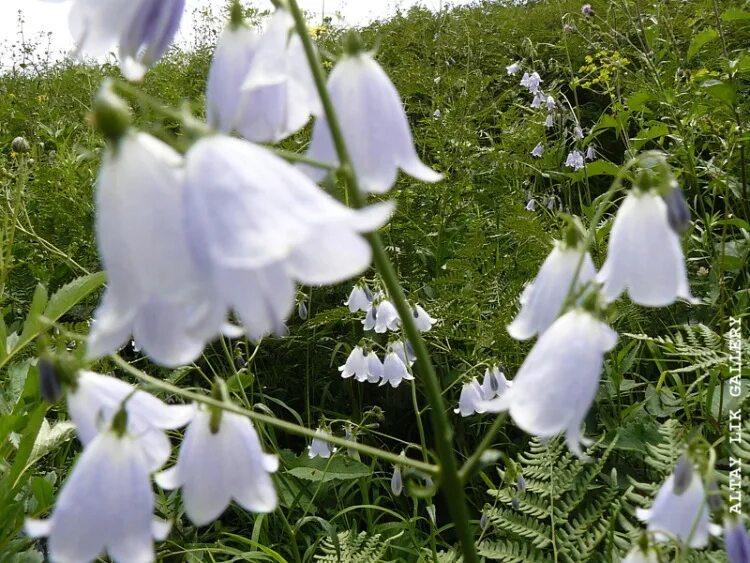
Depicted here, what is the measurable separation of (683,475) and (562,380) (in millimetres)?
311

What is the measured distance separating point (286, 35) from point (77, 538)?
650 mm

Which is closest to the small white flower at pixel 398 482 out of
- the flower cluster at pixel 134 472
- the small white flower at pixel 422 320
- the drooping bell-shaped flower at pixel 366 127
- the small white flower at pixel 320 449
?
the small white flower at pixel 320 449

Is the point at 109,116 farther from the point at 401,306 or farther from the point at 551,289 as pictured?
the point at 551,289

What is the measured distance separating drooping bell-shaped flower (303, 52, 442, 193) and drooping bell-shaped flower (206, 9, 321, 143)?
0.04m

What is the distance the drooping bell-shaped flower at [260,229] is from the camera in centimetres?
63

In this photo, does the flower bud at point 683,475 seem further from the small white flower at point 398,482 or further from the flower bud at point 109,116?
the small white flower at point 398,482

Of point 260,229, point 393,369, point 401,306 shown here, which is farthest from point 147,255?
point 393,369

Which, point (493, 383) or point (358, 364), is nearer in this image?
point (493, 383)

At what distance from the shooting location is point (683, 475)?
103 cm

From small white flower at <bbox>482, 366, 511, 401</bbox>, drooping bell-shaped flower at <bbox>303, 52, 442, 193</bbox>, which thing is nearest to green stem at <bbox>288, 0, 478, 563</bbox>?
drooping bell-shaped flower at <bbox>303, 52, 442, 193</bbox>

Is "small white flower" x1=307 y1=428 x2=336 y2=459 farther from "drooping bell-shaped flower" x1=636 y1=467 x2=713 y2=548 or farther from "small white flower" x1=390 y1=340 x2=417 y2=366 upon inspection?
"drooping bell-shaped flower" x1=636 y1=467 x2=713 y2=548

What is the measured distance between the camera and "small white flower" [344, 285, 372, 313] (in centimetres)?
313

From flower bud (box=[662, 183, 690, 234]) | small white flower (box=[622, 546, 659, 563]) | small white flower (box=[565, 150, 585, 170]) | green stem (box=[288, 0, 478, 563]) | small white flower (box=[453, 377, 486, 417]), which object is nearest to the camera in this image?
green stem (box=[288, 0, 478, 563])

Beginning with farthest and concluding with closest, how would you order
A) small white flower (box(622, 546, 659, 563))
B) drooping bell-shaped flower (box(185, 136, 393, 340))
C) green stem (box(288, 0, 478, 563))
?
small white flower (box(622, 546, 659, 563)) → green stem (box(288, 0, 478, 563)) → drooping bell-shaped flower (box(185, 136, 393, 340))
